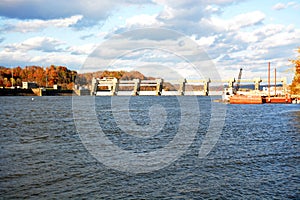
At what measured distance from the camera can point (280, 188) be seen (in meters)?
15.3

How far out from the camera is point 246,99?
3920 inches

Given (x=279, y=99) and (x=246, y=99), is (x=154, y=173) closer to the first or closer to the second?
(x=246, y=99)

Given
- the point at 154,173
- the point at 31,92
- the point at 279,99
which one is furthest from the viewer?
the point at 31,92

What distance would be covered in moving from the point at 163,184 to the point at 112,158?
6085 mm

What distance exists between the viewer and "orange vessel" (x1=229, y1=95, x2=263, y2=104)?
98000 millimetres

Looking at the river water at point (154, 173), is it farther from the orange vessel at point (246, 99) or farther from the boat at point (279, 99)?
the boat at point (279, 99)

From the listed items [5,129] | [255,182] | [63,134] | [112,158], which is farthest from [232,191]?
[5,129]

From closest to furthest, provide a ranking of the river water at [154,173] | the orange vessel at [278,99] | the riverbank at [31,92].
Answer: the river water at [154,173] → the orange vessel at [278,99] → the riverbank at [31,92]

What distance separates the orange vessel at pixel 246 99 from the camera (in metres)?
98.0

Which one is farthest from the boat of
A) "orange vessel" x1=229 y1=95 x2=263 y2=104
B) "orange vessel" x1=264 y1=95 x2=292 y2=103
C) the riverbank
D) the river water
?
the riverbank

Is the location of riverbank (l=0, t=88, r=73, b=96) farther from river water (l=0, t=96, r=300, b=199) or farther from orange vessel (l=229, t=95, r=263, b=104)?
river water (l=0, t=96, r=300, b=199)

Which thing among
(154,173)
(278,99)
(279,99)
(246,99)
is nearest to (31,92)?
(246,99)

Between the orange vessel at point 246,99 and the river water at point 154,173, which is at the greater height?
the orange vessel at point 246,99

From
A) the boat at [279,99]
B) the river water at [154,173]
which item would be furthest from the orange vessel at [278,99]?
the river water at [154,173]
